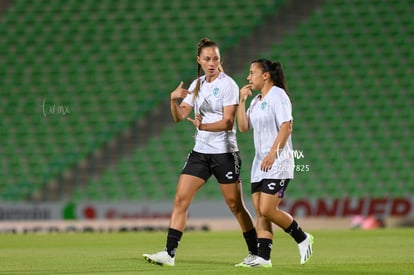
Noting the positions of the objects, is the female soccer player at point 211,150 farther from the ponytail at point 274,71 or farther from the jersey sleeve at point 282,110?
the jersey sleeve at point 282,110

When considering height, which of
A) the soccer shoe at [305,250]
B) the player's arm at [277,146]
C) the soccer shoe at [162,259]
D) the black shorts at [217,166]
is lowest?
the soccer shoe at [162,259]

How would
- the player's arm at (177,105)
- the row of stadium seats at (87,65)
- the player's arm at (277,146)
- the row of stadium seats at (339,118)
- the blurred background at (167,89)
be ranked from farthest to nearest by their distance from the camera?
1. the row of stadium seats at (87,65)
2. the blurred background at (167,89)
3. the row of stadium seats at (339,118)
4. the player's arm at (177,105)
5. the player's arm at (277,146)

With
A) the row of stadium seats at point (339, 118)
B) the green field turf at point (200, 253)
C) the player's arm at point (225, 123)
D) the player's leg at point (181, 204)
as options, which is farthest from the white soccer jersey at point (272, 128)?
the row of stadium seats at point (339, 118)

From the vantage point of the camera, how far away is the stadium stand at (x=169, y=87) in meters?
19.4

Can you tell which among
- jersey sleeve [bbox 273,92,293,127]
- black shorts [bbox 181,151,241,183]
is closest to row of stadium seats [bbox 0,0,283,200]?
black shorts [bbox 181,151,241,183]

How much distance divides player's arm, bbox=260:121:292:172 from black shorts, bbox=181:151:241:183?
51cm

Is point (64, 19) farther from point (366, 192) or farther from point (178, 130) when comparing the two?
point (366, 192)

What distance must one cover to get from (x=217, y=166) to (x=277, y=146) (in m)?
0.75

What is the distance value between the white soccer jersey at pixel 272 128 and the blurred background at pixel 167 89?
10.2 metres

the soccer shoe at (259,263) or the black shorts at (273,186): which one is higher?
the black shorts at (273,186)

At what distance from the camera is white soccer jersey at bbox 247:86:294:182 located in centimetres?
836

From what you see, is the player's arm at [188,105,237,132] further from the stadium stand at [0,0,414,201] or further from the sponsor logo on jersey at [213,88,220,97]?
the stadium stand at [0,0,414,201]

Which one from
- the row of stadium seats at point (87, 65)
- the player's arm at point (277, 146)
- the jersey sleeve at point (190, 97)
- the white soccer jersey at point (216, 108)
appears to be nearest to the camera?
the player's arm at point (277, 146)

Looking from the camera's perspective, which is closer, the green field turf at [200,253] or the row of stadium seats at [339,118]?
the green field turf at [200,253]
